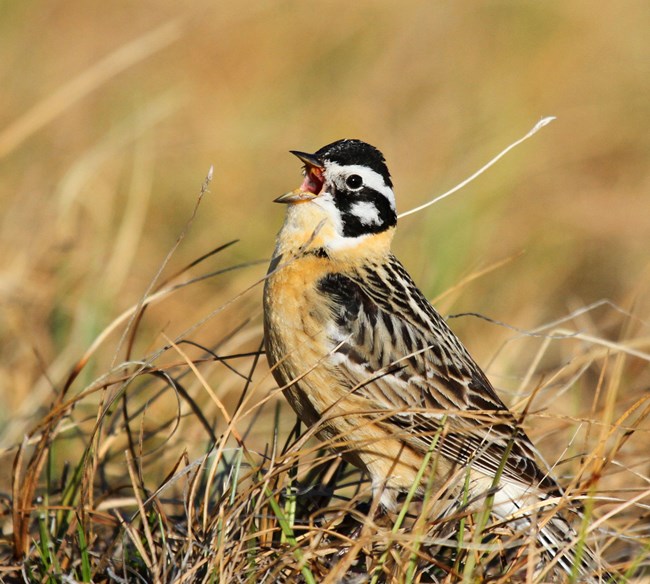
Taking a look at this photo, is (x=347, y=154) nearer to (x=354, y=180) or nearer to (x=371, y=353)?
(x=354, y=180)

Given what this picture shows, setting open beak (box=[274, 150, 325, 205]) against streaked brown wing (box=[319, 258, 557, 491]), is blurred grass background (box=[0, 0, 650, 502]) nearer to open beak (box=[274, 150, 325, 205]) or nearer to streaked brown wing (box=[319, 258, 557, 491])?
streaked brown wing (box=[319, 258, 557, 491])

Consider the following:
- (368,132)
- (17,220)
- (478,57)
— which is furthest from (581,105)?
(17,220)

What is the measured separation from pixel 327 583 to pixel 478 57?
957 centimetres

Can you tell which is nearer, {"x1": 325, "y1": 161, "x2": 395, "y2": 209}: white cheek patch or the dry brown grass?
the dry brown grass

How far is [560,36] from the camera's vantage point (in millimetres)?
12828

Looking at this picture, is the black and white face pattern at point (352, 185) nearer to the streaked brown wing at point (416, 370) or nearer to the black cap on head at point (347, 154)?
the black cap on head at point (347, 154)

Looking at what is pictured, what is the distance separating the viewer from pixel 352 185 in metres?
5.37

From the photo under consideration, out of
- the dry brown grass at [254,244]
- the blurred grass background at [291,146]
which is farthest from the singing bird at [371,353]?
the blurred grass background at [291,146]

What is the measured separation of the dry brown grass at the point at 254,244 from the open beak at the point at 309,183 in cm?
47

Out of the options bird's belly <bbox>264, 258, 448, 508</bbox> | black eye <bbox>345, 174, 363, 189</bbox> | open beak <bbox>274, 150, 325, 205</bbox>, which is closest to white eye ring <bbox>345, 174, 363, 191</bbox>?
black eye <bbox>345, 174, 363, 189</bbox>

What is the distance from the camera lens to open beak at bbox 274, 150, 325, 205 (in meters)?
5.23

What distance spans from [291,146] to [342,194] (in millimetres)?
5323

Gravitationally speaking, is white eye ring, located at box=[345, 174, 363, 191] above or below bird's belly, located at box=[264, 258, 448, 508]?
above

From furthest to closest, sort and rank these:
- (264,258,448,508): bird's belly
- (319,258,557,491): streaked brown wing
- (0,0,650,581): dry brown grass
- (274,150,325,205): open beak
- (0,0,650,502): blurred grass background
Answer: (0,0,650,502): blurred grass background → (274,150,325,205): open beak → (319,258,557,491): streaked brown wing → (264,258,448,508): bird's belly → (0,0,650,581): dry brown grass
